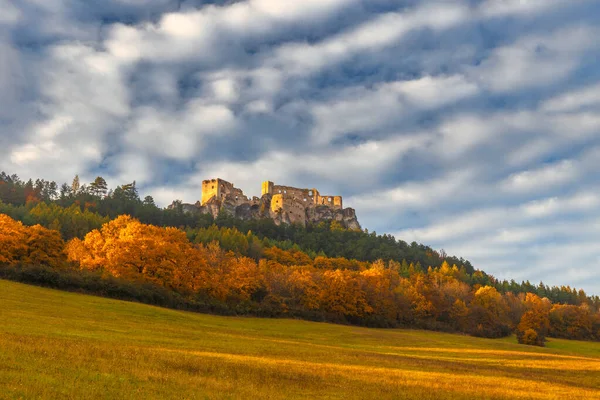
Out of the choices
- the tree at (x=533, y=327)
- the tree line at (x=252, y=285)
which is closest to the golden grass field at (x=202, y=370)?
the tree line at (x=252, y=285)

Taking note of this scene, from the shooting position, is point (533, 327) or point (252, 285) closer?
point (252, 285)

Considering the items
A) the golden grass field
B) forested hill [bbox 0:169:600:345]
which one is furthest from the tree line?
the golden grass field

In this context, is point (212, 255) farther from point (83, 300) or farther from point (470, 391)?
point (470, 391)

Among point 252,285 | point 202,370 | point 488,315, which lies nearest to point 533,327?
point 488,315

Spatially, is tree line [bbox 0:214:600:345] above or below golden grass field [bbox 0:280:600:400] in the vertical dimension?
above

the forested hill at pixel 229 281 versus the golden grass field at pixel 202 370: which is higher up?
the forested hill at pixel 229 281

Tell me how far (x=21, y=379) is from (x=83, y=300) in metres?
39.5

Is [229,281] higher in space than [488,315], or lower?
higher

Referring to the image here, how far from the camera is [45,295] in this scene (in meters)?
50.2

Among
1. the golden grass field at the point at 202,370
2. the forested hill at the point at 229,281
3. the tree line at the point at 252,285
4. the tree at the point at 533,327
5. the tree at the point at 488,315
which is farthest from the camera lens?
the tree at the point at 488,315

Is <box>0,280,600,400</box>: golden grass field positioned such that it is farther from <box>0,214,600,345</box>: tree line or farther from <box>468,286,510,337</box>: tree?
<box>468,286,510,337</box>: tree

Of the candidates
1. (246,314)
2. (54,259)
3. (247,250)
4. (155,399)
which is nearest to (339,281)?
(246,314)

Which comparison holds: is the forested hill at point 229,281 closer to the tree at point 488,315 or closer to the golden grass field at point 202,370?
the tree at point 488,315

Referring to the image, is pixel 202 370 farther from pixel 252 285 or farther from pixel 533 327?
pixel 533 327
